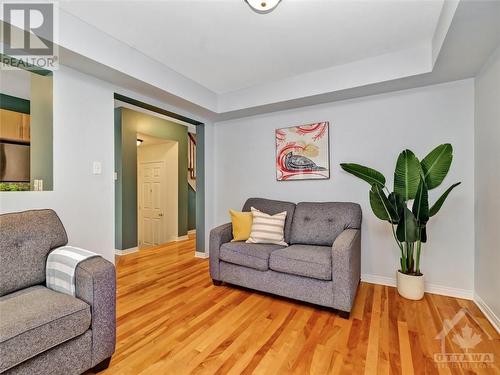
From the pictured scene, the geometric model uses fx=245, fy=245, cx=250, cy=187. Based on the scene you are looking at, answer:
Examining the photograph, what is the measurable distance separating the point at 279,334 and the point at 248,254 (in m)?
0.81

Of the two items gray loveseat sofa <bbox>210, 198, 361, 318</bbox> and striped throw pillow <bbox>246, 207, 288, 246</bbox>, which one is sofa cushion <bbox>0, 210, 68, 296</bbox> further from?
striped throw pillow <bbox>246, 207, 288, 246</bbox>

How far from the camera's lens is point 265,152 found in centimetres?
351

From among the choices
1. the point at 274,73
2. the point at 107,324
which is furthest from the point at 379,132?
the point at 107,324

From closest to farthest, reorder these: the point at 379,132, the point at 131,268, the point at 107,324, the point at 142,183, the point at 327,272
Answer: the point at 107,324
the point at 327,272
the point at 379,132
the point at 131,268
the point at 142,183

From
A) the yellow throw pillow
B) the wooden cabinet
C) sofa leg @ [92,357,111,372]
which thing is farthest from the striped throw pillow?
the wooden cabinet

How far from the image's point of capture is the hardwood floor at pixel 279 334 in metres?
1.50

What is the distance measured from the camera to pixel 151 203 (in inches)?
209

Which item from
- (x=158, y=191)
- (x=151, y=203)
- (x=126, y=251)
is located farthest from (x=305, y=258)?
(x=151, y=203)

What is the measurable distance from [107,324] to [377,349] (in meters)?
1.73

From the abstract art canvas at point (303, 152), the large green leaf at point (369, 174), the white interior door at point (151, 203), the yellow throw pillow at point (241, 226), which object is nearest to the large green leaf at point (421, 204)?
the large green leaf at point (369, 174)

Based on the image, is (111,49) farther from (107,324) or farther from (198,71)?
(107,324)

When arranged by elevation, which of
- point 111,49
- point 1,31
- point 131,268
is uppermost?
point 111,49

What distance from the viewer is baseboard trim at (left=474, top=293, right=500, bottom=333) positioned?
1.87m

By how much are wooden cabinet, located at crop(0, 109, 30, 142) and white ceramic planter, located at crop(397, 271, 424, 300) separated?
15.3ft
